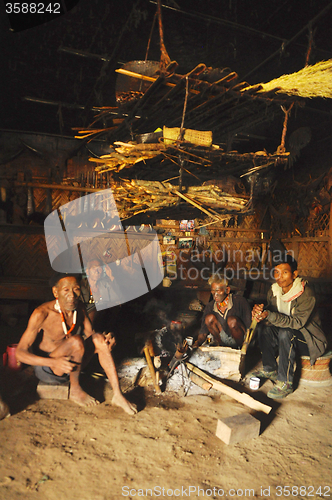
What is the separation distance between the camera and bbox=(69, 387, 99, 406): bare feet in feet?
10.9

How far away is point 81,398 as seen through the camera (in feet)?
11.0

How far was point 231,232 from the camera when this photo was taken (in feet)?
32.5

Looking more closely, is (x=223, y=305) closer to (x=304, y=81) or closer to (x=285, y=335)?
(x=285, y=335)

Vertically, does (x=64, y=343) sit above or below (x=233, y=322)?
above

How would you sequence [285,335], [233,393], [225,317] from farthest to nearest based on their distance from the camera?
[225,317] < [285,335] < [233,393]

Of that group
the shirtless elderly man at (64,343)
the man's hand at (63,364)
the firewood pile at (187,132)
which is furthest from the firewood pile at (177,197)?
the man's hand at (63,364)

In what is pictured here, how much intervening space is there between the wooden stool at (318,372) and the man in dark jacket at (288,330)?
0.50 ft

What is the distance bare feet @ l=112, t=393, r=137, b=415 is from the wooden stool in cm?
250

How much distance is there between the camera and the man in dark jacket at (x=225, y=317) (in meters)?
4.55

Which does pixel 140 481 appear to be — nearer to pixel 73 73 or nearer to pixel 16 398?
pixel 16 398

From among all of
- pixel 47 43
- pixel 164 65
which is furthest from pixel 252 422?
pixel 47 43

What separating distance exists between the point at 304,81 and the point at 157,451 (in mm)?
4288

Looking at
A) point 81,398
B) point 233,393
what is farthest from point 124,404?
point 233,393

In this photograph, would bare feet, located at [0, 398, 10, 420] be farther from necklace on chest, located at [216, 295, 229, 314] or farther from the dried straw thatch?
the dried straw thatch
